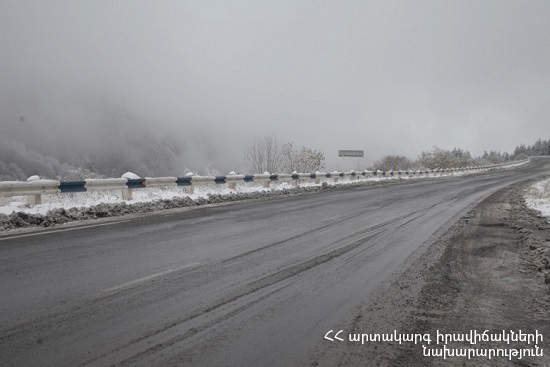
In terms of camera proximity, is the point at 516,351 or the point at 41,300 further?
the point at 41,300

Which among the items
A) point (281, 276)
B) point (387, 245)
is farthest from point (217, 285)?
point (387, 245)

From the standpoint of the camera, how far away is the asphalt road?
119 inches

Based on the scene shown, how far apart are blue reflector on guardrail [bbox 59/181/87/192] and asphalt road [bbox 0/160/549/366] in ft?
12.0

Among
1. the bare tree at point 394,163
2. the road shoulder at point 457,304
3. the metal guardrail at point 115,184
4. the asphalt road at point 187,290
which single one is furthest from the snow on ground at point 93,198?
the bare tree at point 394,163

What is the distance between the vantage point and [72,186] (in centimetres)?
1212

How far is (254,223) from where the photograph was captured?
948 cm

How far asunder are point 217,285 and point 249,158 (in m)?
34.0

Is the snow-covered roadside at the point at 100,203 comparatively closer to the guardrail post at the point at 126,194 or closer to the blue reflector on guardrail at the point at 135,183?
the guardrail post at the point at 126,194

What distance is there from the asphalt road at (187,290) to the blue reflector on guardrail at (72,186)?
3.66m

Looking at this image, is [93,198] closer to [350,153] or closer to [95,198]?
[95,198]

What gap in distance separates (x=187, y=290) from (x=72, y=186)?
9.57 metres

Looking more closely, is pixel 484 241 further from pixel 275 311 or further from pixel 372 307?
pixel 275 311

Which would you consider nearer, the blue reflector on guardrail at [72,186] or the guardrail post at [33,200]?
the guardrail post at [33,200]

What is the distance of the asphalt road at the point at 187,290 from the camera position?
9.93ft
